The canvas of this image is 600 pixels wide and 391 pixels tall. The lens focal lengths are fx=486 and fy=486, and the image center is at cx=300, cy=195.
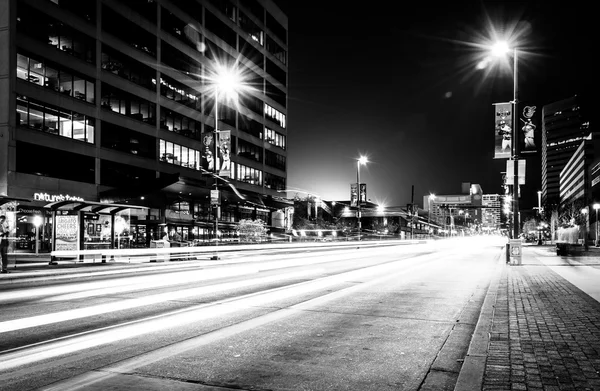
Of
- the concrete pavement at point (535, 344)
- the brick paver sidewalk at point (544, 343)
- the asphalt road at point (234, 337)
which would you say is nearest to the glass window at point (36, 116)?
the asphalt road at point (234, 337)

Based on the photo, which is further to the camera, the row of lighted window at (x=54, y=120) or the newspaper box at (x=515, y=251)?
the row of lighted window at (x=54, y=120)

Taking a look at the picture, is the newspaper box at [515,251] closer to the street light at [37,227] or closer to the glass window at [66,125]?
the street light at [37,227]

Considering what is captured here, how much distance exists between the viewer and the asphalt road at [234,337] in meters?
5.18

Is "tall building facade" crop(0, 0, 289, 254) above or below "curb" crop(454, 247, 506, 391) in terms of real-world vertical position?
above

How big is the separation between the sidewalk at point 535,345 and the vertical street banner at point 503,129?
30.8 ft

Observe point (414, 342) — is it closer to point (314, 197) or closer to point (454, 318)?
point (454, 318)

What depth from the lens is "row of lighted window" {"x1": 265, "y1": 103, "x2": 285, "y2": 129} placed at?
76438mm

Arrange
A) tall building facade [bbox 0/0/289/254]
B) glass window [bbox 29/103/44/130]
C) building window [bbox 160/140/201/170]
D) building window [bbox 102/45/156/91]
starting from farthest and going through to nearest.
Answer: building window [bbox 160/140/201/170] < building window [bbox 102/45/156/91] < glass window [bbox 29/103/44/130] < tall building facade [bbox 0/0/289/254]

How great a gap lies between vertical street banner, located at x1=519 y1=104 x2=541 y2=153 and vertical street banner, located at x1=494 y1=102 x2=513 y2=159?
44 cm

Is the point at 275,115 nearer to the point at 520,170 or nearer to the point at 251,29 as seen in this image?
the point at 251,29

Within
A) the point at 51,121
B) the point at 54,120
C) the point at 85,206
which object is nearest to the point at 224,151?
the point at 85,206

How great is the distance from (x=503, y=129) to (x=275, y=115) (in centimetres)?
6222

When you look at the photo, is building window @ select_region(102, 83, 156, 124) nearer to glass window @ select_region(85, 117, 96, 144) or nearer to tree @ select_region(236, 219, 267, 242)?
glass window @ select_region(85, 117, 96, 144)

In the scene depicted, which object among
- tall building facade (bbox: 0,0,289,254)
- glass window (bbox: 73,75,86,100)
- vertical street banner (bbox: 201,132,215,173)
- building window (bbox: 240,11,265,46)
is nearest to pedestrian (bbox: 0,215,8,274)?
tall building facade (bbox: 0,0,289,254)
